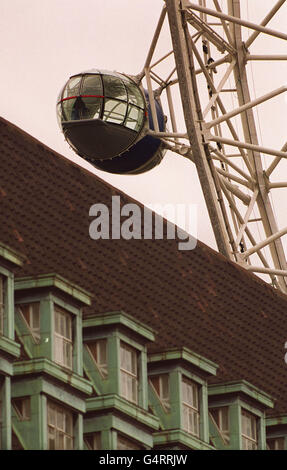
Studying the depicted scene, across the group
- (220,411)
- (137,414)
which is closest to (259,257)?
(220,411)

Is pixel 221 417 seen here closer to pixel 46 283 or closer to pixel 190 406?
pixel 190 406

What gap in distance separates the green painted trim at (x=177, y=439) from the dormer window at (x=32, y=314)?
3966mm

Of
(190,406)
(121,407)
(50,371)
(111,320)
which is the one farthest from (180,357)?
(50,371)

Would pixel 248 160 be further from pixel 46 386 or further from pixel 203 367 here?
pixel 46 386

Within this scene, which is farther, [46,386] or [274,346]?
[274,346]

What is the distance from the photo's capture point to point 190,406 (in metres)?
52.6

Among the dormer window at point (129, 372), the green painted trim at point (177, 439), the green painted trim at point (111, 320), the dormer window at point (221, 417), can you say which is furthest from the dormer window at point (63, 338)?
the dormer window at point (221, 417)

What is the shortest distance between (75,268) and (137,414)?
4977 mm

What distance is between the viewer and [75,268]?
175 feet

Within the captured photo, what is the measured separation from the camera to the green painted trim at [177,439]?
50562mm

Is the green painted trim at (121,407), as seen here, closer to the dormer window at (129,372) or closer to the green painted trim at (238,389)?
the dormer window at (129,372)

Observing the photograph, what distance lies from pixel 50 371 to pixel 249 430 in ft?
30.4

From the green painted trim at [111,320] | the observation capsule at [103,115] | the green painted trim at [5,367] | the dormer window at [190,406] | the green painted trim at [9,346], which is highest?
the observation capsule at [103,115]

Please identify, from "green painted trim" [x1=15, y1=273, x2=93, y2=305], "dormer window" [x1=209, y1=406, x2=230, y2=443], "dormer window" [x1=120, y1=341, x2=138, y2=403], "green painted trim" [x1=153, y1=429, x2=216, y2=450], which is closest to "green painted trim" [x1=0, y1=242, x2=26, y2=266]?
"green painted trim" [x1=15, y1=273, x2=93, y2=305]
